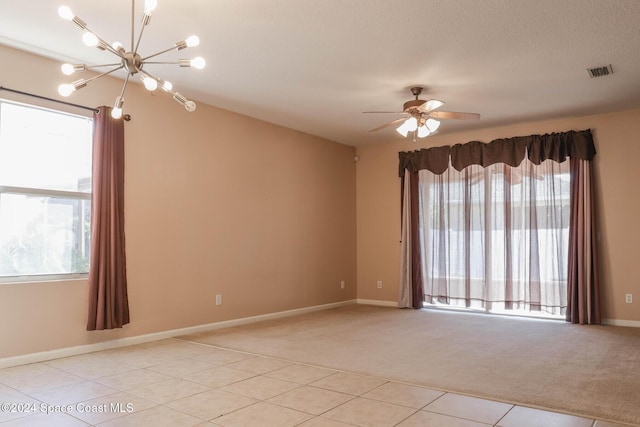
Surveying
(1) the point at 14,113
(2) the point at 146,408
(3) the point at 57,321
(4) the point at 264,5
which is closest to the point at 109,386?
(2) the point at 146,408

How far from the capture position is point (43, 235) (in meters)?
4.23

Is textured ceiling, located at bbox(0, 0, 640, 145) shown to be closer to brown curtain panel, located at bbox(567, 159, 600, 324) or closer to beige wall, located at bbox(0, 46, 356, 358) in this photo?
beige wall, located at bbox(0, 46, 356, 358)

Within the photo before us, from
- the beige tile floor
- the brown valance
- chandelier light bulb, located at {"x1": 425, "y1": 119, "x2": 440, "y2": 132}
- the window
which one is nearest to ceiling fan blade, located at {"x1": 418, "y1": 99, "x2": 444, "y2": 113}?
chandelier light bulb, located at {"x1": 425, "y1": 119, "x2": 440, "y2": 132}

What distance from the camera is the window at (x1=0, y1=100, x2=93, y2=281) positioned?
4.03 meters

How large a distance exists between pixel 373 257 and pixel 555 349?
3.70 m

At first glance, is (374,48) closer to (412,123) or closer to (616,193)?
(412,123)

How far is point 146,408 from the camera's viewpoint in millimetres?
2898

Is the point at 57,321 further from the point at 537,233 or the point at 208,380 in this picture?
the point at 537,233

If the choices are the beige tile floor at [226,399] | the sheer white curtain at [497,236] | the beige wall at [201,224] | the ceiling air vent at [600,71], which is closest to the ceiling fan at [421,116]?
the ceiling air vent at [600,71]

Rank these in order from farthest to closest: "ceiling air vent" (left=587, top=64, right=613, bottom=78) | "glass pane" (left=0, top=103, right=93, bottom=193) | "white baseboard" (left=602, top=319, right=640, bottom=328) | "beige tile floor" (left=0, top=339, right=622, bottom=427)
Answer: "white baseboard" (left=602, top=319, right=640, bottom=328) → "ceiling air vent" (left=587, top=64, right=613, bottom=78) → "glass pane" (left=0, top=103, right=93, bottom=193) → "beige tile floor" (left=0, top=339, right=622, bottom=427)

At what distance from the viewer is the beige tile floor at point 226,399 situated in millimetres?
2693

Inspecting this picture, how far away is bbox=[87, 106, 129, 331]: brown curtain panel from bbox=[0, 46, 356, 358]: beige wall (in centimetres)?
17

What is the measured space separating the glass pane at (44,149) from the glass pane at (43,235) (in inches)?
6.3

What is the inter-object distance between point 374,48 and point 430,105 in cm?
98
